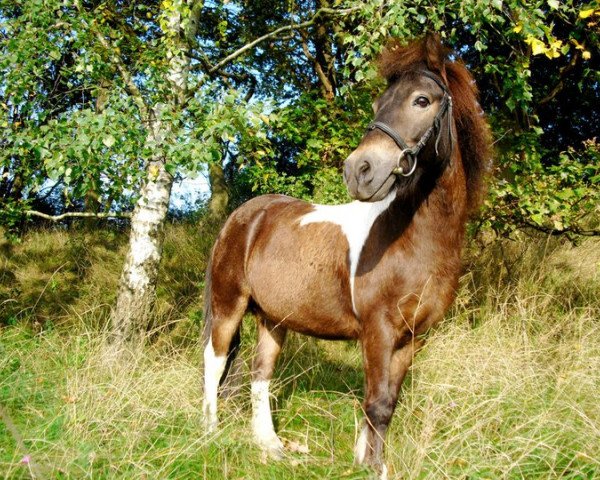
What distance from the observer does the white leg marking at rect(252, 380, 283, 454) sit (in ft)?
10.9

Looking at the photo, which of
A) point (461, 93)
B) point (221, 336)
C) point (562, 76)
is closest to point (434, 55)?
point (461, 93)

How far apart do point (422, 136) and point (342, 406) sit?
6.92 ft

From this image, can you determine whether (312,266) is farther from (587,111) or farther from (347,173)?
(587,111)

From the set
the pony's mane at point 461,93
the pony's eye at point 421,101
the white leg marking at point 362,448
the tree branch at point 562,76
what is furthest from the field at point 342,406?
the tree branch at point 562,76

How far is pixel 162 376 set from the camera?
3531mm

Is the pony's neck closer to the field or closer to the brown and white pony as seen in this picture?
the brown and white pony

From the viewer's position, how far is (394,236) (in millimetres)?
2820

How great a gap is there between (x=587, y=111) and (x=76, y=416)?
7.94 metres

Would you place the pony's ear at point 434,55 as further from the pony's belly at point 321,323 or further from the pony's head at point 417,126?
the pony's belly at point 321,323

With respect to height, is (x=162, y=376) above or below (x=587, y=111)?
below

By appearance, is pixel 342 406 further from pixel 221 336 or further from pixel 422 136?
pixel 422 136

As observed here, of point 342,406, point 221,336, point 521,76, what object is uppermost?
point 521,76

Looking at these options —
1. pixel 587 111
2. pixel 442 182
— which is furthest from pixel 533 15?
pixel 587 111

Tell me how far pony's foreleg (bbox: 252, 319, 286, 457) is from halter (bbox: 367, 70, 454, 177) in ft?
5.23
